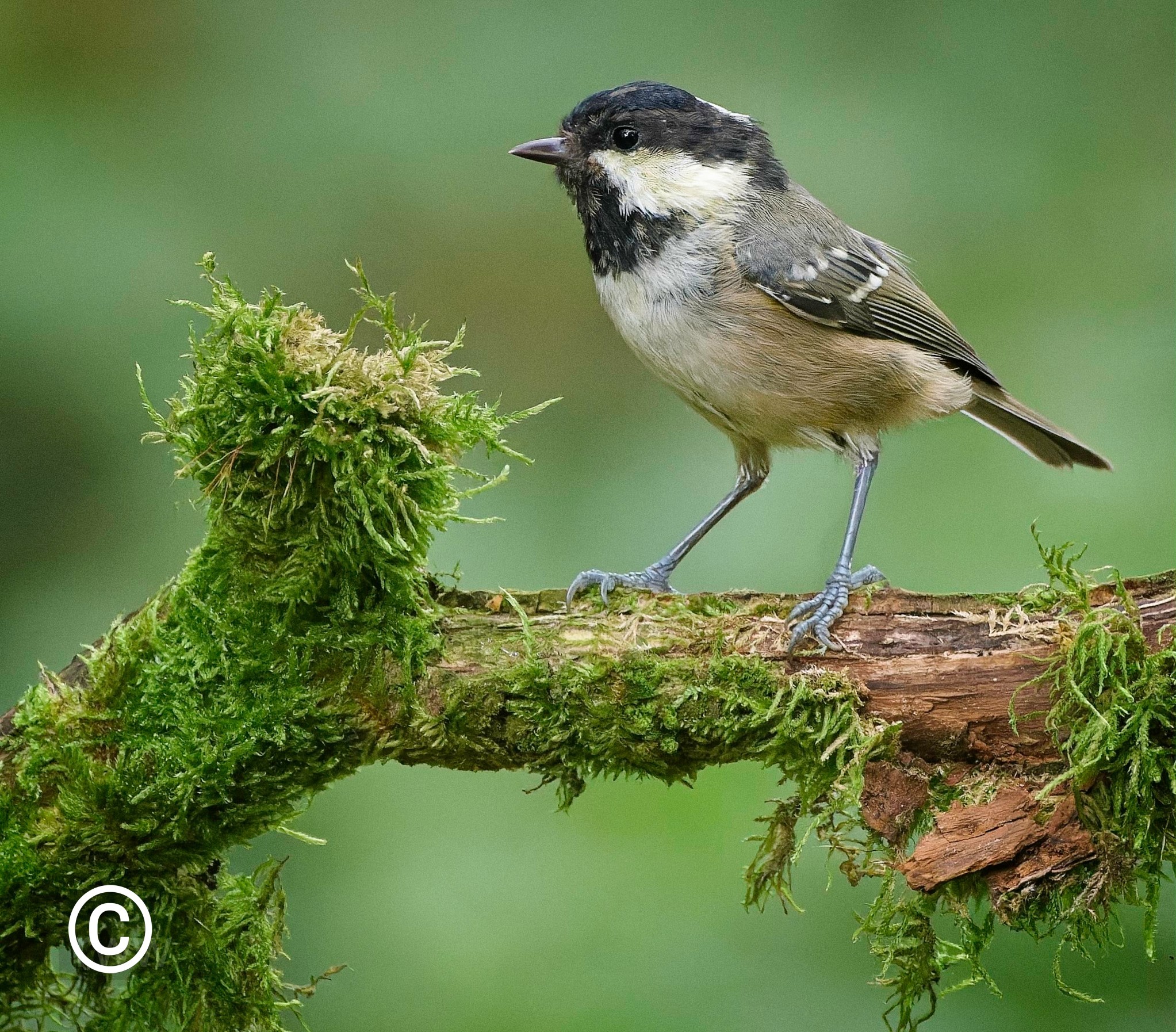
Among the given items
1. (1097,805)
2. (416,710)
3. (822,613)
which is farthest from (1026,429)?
(416,710)

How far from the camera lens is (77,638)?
126 inches

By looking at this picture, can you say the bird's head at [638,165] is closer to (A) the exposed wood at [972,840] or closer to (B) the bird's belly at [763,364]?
(B) the bird's belly at [763,364]

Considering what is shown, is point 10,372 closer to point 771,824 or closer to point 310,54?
point 310,54

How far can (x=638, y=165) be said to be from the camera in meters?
3.01

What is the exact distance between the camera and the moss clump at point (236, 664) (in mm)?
2107

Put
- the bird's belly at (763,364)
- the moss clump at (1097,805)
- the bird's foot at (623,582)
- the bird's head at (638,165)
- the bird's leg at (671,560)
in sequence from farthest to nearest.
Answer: the bird's head at (638,165)
the bird's belly at (763,364)
the bird's leg at (671,560)
the bird's foot at (623,582)
the moss clump at (1097,805)

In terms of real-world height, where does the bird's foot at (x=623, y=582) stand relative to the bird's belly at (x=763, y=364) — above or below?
below

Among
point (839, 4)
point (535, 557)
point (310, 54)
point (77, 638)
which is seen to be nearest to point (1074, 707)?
point (535, 557)

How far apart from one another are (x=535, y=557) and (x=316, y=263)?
1498 millimetres

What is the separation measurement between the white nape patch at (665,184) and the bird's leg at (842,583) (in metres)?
0.77

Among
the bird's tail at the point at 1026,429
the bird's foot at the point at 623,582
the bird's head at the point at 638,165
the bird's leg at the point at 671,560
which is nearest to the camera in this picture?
the bird's foot at the point at 623,582

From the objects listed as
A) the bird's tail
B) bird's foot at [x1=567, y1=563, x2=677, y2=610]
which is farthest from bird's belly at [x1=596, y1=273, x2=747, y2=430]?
the bird's tail

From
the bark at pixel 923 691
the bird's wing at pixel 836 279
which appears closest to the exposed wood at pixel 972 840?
the bark at pixel 923 691

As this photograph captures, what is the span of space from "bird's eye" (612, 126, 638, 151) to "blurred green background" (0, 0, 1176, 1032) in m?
0.97
